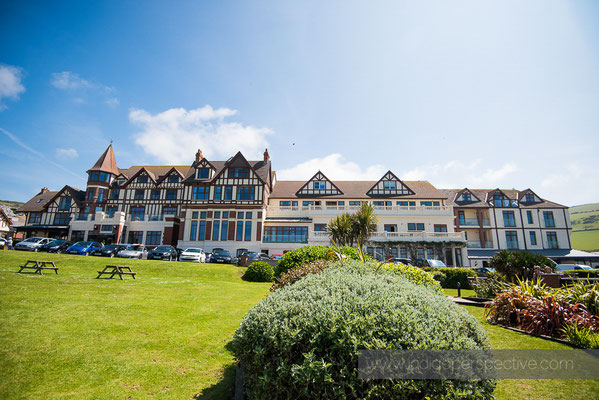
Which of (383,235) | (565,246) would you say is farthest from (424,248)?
(565,246)

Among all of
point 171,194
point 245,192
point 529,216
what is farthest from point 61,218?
point 529,216

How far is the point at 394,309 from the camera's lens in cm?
324

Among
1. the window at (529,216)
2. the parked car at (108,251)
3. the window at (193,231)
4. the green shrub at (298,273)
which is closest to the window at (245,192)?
the window at (193,231)

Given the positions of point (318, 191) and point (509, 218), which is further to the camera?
point (509, 218)

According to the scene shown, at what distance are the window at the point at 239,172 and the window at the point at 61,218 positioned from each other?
94.5 feet

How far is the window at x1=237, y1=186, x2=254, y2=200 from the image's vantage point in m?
39.6

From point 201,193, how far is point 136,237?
1122 centimetres

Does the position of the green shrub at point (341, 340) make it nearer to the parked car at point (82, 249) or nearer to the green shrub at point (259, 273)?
the green shrub at point (259, 273)

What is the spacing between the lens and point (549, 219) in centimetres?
4406

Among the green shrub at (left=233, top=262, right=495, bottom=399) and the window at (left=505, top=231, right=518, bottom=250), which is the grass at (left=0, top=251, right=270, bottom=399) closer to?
the green shrub at (left=233, top=262, right=495, bottom=399)

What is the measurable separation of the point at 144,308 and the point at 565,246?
57083mm

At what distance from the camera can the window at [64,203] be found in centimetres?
4569

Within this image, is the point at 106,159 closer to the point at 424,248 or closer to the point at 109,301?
the point at 109,301

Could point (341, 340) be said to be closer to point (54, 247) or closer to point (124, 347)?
point (124, 347)
